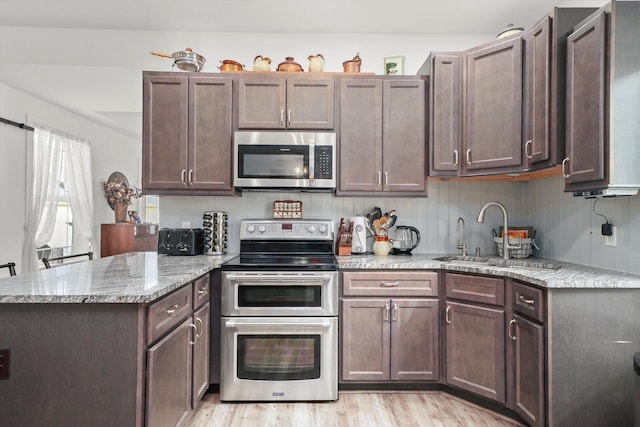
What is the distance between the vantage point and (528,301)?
2.04 meters

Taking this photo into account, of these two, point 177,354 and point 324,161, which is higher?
point 324,161

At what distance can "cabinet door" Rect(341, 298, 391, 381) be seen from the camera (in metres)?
2.52

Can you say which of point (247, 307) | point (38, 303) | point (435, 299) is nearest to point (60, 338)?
point (38, 303)

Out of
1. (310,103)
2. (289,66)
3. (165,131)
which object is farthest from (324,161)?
(165,131)

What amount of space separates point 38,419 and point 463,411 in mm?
2184

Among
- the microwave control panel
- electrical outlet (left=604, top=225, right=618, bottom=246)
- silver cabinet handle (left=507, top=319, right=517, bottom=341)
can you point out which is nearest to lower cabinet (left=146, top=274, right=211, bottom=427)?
the microwave control panel

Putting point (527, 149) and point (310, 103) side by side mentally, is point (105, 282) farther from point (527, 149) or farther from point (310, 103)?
point (527, 149)

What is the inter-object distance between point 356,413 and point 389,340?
0.48m

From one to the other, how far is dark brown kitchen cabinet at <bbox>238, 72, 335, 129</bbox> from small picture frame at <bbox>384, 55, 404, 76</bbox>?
1.64 feet

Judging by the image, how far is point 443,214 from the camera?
3.19 metres

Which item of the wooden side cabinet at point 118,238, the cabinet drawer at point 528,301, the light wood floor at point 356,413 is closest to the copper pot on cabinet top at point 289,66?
the cabinet drawer at point 528,301

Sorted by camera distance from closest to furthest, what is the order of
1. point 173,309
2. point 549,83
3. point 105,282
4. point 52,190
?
point 105,282 < point 173,309 < point 549,83 < point 52,190

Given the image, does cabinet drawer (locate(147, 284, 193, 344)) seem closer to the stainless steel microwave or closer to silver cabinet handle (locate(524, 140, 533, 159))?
the stainless steel microwave

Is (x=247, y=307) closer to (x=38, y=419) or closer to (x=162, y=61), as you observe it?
(x=38, y=419)
